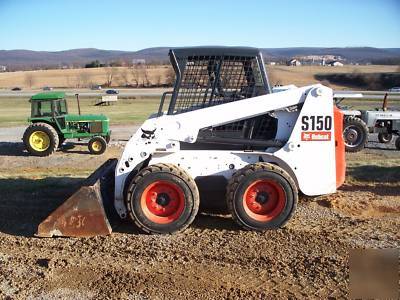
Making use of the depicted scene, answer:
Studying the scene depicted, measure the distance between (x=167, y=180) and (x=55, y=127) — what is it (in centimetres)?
998

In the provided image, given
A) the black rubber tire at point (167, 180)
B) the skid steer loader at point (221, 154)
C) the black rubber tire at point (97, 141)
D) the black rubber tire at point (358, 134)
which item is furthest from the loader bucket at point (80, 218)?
the black rubber tire at point (358, 134)

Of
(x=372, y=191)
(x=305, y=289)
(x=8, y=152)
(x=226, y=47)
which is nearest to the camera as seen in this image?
(x=305, y=289)

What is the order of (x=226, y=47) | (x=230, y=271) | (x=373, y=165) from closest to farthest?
(x=230, y=271), (x=226, y=47), (x=373, y=165)

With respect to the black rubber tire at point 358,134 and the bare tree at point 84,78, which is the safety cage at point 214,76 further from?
the bare tree at point 84,78

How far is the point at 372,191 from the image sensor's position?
838cm

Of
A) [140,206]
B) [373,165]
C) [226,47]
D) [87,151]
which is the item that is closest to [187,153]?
[140,206]

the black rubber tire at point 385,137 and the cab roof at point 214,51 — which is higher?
the cab roof at point 214,51

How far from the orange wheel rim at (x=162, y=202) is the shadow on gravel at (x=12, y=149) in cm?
941

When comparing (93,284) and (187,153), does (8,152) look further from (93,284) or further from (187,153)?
(93,284)

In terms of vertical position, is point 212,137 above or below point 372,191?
above

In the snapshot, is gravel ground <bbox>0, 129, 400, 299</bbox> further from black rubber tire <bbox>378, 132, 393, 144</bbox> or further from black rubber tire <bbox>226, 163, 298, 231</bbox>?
black rubber tire <bbox>378, 132, 393, 144</bbox>

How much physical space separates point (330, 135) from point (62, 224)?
3.52m

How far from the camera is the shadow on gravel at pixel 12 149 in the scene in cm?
1440

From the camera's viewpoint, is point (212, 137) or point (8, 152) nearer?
point (212, 137)
